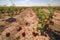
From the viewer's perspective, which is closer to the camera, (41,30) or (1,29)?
(41,30)

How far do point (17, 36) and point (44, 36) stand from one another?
A: 36.7 inches

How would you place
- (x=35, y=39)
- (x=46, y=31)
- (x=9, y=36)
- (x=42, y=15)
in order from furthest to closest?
(x=42, y=15), (x=46, y=31), (x=9, y=36), (x=35, y=39)

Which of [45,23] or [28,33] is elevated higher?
[45,23]

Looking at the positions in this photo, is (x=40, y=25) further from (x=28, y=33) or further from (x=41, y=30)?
(x=28, y=33)

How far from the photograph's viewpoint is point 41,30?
4965 millimetres

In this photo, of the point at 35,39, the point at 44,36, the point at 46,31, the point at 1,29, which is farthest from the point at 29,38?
the point at 1,29

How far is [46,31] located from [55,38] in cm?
62

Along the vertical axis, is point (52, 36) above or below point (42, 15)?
below

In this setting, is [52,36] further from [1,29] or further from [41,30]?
[1,29]

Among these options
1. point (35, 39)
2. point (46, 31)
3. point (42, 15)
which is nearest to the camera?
point (35, 39)

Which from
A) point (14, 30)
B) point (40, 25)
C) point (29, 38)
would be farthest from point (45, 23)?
point (14, 30)

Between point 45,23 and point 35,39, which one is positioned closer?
point 35,39

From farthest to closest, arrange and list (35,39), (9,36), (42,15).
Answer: (42,15) < (9,36) < (35,39)

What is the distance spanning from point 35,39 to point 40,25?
68 centimetres
